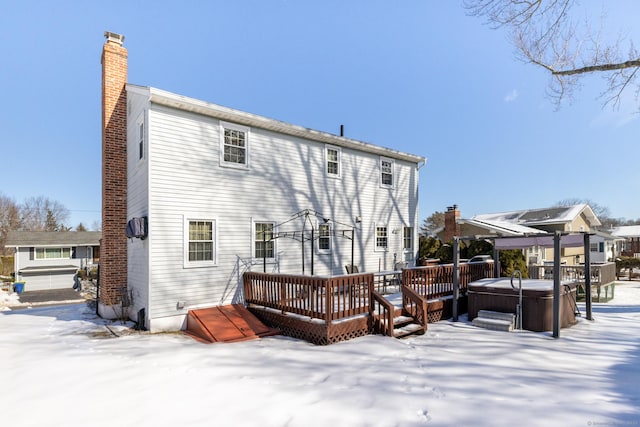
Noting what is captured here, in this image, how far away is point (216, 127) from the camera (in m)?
9.12

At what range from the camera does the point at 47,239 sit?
1032 inches

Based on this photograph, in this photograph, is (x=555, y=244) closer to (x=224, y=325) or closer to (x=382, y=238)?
(x=382, y=238)

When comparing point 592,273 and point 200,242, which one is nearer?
point 200,242

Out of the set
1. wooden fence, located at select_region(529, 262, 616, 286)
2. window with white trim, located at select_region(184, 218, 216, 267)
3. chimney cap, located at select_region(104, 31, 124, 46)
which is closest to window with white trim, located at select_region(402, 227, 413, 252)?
wooden fence, located at select_region(529, 262, 616, 286)

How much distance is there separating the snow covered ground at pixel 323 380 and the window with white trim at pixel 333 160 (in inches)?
261

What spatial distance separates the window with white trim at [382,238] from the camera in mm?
13196

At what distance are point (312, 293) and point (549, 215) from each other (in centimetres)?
2450

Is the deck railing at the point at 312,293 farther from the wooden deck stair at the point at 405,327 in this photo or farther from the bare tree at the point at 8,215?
the bare tree at the point at 8,215

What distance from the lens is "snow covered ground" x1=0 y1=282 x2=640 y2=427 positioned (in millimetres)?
3490

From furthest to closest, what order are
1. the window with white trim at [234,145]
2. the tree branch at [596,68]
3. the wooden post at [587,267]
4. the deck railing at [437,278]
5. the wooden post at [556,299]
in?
the tree branch at [596,68] → the window with white trim at [234,145] → the deck railing at [437,278] → the wooden post at [587,267] → the wooden post at [556,299]

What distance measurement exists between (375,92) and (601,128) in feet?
40.4

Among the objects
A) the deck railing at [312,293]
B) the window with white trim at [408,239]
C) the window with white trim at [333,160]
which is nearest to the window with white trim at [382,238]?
the window with white trim at [408,239]

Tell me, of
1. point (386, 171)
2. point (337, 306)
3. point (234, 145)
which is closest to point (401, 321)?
point (337, 306)

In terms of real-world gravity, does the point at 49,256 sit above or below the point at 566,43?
below
